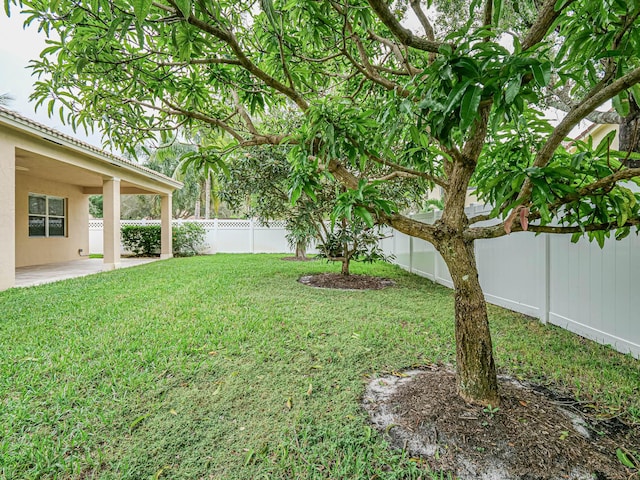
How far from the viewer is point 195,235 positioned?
1427 centimetres

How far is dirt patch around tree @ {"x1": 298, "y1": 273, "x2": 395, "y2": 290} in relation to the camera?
269 inches

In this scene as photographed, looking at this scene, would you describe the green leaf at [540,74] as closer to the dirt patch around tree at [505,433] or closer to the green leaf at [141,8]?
the green leaf at [141,8]

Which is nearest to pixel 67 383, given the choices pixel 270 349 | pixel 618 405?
pixel 270 349

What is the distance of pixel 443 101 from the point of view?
1.32 m

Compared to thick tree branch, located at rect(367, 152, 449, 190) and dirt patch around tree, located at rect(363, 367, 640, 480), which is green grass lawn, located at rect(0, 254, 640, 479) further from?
thick tree branch, located at rect(367, 152, 449, 190)

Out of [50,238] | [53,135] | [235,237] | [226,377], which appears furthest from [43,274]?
[226,377]

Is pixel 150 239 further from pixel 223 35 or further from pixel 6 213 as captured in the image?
pixel 223 35

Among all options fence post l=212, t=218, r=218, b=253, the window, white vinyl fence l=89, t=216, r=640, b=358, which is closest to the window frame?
the window

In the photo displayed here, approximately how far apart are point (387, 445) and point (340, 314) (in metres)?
2.77

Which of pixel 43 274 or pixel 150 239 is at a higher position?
pixel 150 239

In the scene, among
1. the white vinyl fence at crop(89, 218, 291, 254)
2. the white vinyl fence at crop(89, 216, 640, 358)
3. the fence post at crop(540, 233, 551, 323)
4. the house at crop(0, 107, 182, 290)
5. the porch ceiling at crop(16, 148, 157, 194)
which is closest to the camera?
the white vinyl fence at crop(89, 216, 640, 358)

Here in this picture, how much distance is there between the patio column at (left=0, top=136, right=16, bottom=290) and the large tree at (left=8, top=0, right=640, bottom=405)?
4506 millimetres

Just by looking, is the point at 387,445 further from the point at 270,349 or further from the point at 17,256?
the point at 17,256

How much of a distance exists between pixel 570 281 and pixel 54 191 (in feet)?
44.5
